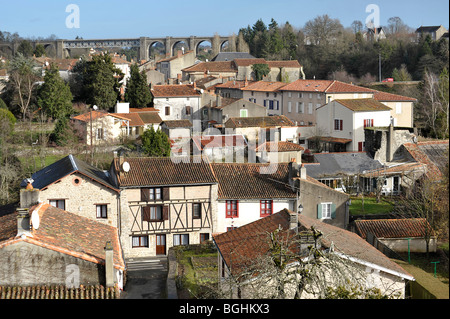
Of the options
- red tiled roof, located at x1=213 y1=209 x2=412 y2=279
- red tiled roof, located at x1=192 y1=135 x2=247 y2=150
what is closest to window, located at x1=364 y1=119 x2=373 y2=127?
red tiled roof, located at x1=192 y1=135 x2=247 y2=150

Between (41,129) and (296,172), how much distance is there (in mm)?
20790

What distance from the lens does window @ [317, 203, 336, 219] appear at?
20672mm

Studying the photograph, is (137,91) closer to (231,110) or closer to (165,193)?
(231,110)

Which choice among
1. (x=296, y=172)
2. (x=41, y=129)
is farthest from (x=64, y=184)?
(x=41, y=129)

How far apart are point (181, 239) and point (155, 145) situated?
1149cm

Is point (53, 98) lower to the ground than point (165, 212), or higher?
higher

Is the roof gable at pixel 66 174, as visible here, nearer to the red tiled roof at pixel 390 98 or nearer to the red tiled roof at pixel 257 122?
the red tiled roof at pixel 257 122

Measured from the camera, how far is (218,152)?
30406 millimetres

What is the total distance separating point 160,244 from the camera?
67.2 ft

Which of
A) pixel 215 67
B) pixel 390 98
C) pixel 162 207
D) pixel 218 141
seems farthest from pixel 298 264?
pixel 215 67

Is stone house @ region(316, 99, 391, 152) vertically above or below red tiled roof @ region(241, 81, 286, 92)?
below

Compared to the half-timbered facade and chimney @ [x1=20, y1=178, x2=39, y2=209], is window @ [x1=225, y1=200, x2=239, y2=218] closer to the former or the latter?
the half-timbered facade

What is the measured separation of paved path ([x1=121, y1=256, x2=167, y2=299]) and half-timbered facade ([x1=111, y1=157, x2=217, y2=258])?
805mm

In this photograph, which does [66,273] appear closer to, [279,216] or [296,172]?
[279,216]
